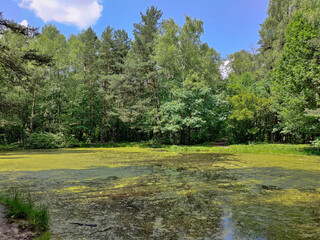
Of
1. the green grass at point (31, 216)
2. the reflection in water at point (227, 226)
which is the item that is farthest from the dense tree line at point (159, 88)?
the green grass at point (31, 216)

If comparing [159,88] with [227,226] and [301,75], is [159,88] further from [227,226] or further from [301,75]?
[227,226]

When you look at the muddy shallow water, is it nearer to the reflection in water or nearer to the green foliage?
the reflection in water

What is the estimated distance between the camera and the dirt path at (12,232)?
3.27m

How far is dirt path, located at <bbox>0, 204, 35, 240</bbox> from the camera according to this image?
3267 mm

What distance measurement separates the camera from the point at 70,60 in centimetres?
3095

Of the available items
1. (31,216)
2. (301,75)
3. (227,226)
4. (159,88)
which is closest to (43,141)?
(159,88)

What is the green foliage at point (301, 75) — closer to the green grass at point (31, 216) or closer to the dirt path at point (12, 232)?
the green grass at point (31, 216)

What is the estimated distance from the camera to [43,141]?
86.4 ft

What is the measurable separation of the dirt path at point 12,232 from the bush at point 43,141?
82.7 ft

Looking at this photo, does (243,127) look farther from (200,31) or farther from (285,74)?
(200,31)

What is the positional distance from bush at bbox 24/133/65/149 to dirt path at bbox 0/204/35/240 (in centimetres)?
2522

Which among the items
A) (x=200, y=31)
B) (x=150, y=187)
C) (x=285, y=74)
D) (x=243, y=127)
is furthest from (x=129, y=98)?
(x=150, y=187)

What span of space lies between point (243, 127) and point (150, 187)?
23.2 meters

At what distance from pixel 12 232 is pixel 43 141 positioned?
85.2 feet
